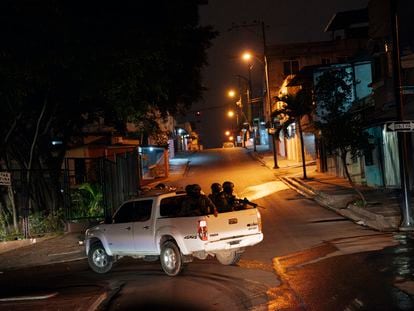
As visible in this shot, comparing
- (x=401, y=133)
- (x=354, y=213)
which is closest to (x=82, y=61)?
(x=401, y=133)

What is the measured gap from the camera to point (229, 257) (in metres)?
12.9

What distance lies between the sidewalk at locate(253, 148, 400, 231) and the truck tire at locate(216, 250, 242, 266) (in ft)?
17.9

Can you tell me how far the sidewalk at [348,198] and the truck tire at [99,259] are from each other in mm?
7476

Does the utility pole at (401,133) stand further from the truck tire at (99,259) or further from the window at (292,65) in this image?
the window at (292,65)

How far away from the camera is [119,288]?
37.9 ft

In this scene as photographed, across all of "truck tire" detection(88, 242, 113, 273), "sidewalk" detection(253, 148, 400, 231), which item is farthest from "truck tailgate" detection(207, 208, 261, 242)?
"sidewalk" detection(253, 148, 400, 231)

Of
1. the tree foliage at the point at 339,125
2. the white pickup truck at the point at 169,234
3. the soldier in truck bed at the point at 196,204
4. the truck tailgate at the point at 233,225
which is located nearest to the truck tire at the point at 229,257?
the white pickup truck at the point at 169,234

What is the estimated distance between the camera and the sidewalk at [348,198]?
57.5ft

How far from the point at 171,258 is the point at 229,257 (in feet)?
4.41

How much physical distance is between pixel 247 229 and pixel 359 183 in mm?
18231

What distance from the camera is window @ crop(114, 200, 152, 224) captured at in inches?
518

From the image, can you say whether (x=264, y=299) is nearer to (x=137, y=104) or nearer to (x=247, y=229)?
Result: (x=247, y=229)

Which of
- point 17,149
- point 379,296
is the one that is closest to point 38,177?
point 17,149

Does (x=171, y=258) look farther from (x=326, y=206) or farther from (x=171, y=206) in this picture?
(x=326, y=206)
